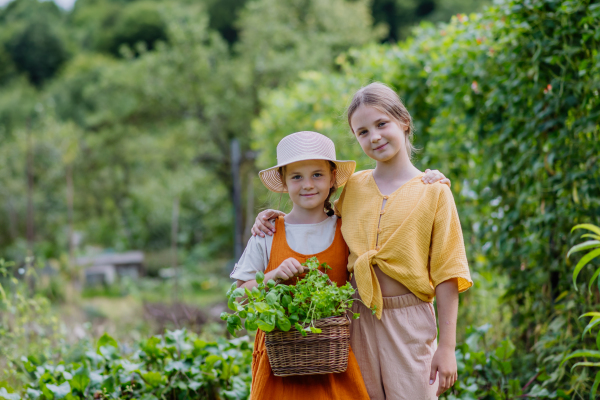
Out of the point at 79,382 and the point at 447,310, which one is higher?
the point at 447,310

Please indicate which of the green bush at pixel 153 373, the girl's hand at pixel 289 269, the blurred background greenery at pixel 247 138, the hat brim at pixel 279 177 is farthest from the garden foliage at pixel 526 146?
the green bush at pixel 153 373

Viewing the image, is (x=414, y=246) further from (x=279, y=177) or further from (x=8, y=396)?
(x=8, y=396)

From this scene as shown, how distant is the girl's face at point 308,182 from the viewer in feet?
5.40

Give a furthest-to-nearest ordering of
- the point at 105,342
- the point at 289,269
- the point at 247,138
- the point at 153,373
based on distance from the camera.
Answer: the point at 247,138
the point at 105,342
the point at 153,373
the point at 289,269

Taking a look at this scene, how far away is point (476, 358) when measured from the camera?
2342mm

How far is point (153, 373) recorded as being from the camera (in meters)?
2.20

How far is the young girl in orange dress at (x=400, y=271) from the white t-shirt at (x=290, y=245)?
0.28 ft

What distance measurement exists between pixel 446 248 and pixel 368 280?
0.26m

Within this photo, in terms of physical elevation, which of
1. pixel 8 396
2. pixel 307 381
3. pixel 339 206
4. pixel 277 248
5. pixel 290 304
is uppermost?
pixel 339 206

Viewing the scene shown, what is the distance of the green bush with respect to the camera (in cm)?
218

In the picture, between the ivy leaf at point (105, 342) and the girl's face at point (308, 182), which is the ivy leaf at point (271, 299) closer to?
the girl's face at point (308, 182)

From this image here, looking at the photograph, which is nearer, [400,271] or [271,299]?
[271,299]

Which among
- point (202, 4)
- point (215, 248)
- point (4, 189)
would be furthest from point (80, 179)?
point (202, 4)

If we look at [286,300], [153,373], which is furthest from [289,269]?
[153,373]
